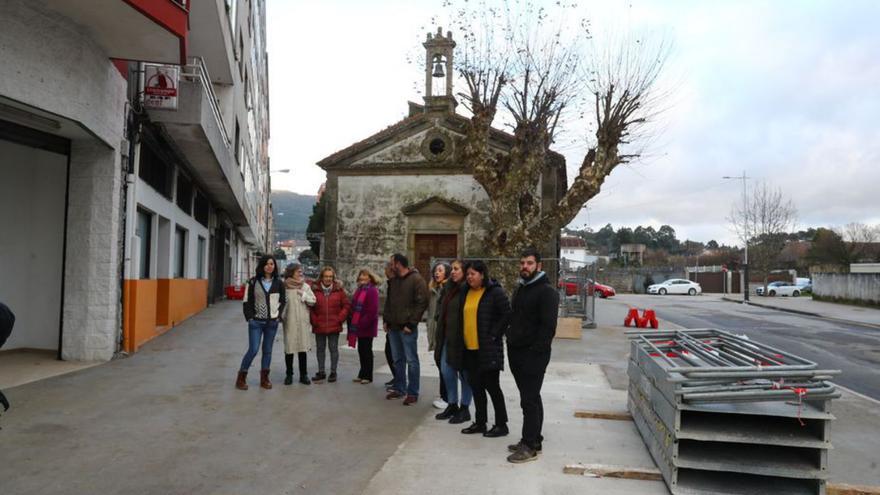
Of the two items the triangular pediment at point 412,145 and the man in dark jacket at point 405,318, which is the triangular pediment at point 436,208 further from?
the man in dark jacket at point 405,318

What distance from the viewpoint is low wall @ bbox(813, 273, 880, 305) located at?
3222cm

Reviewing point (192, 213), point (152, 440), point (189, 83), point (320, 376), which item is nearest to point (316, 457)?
point (152, 440)

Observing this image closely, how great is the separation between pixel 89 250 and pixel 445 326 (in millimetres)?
5703

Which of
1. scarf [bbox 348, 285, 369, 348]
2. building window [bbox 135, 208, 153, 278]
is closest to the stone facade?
building window [bbox 135, 208, 153, 278]

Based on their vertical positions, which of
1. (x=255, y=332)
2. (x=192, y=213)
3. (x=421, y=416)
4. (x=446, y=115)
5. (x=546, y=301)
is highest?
(x=446, y=115)

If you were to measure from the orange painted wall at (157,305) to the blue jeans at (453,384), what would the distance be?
223 inches

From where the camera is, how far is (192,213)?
56.7 ft

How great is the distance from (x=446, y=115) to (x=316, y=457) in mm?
19453

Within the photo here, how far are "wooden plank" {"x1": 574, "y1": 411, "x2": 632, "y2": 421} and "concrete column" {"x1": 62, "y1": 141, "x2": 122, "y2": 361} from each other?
6784mm

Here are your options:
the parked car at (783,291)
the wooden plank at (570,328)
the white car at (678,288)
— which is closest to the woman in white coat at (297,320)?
the wooden plank at (570,328)

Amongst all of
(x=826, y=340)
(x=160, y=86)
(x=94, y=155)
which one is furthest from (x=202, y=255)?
(x=826, y=340)

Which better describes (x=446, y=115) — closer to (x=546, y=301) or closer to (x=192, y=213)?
(x=192, y=213)

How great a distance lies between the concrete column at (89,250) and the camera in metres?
9.09

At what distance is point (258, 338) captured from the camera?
7895 mm
